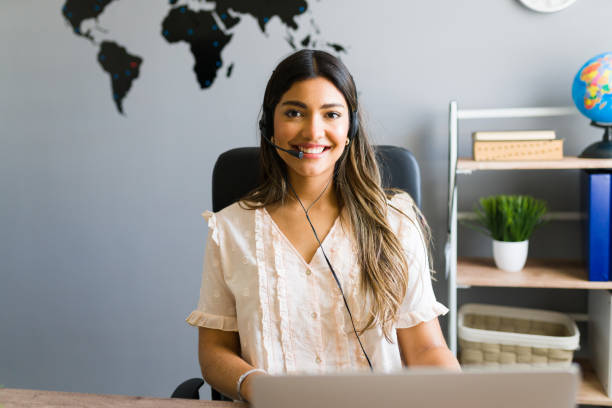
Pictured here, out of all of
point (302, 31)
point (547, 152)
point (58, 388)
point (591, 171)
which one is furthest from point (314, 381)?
point (58, 388)

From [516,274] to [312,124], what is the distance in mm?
995

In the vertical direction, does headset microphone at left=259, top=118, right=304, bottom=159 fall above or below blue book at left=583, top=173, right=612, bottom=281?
above

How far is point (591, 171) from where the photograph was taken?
168 cm

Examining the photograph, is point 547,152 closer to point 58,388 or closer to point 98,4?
point 98,4

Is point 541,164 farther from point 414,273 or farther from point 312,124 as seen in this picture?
point 312,124

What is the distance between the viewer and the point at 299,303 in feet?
3.60

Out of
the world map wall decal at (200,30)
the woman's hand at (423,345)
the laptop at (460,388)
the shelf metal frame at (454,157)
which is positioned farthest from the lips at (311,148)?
the world map wall decal at (200,30)

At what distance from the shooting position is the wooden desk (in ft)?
2.76

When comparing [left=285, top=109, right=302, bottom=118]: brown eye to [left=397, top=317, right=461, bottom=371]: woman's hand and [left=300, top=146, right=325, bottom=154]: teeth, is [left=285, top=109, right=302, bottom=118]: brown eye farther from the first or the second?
[left=397, top=317, right=461, bottom=371]: woman's hand

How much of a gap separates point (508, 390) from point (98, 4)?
7.05 feet

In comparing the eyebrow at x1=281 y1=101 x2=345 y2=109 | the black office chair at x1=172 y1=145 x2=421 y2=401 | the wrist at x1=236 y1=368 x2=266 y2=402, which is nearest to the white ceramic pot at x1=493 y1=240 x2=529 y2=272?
the black office chair at x1=172 y1=145 x2=421 y2=401

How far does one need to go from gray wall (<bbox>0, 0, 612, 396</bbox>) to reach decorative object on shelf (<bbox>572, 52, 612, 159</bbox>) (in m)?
0.23

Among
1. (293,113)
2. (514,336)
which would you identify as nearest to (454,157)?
(514,336)

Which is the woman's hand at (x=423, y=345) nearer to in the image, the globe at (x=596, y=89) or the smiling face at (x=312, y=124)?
the smiling face at (x=312, y=124)
